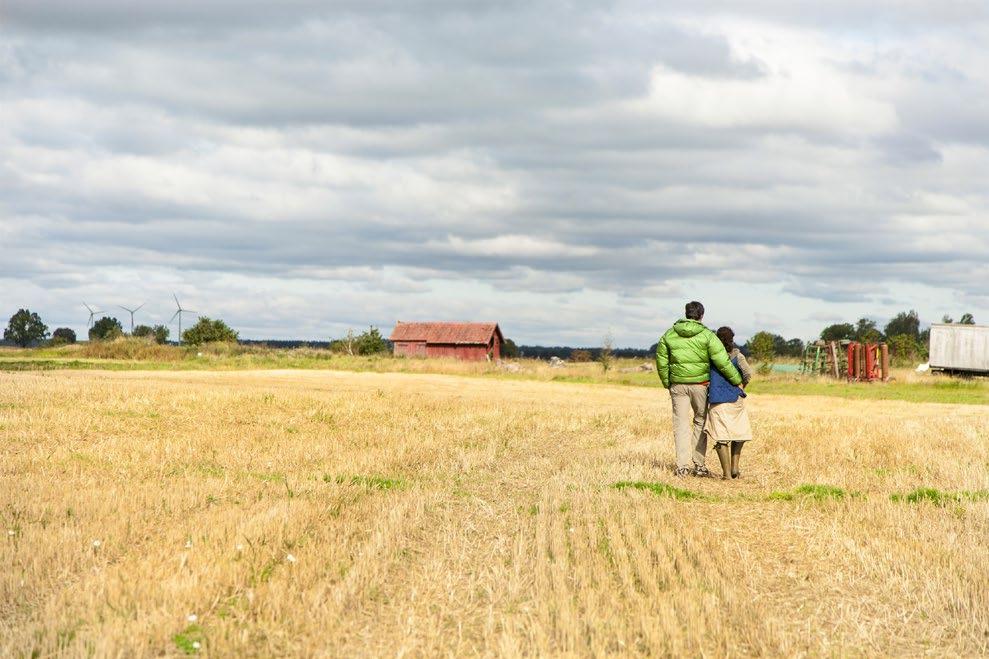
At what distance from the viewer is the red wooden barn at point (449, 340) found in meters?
99.0

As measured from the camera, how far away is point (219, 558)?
29.7ft

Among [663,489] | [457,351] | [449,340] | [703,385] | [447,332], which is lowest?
[663,489]

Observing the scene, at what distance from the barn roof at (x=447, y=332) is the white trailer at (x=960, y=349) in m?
42.7

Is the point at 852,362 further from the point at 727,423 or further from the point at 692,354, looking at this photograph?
the point at 692,354

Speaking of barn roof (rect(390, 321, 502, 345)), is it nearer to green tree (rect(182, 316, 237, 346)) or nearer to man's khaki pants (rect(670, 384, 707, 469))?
green tree (rect(182, 316, 237, 346))

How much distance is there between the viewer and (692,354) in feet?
51.6

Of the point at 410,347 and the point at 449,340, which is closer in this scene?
the point at 449,340

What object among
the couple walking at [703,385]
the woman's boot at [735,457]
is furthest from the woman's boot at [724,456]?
the woman's boot at [735,457]

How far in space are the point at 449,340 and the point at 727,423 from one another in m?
84.2

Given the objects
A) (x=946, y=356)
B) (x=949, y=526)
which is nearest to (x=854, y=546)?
(x=949, y=526)

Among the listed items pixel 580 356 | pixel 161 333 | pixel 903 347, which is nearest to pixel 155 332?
pixel 161 333

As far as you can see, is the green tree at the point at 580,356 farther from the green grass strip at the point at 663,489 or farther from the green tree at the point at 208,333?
the green grass strip at the point at 663,489

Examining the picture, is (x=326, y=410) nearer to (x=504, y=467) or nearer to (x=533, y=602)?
(x=504, y=467)

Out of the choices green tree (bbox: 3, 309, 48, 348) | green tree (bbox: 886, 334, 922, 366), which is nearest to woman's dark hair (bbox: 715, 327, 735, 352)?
green tree (bbox: 886, 334, 922, 366)
